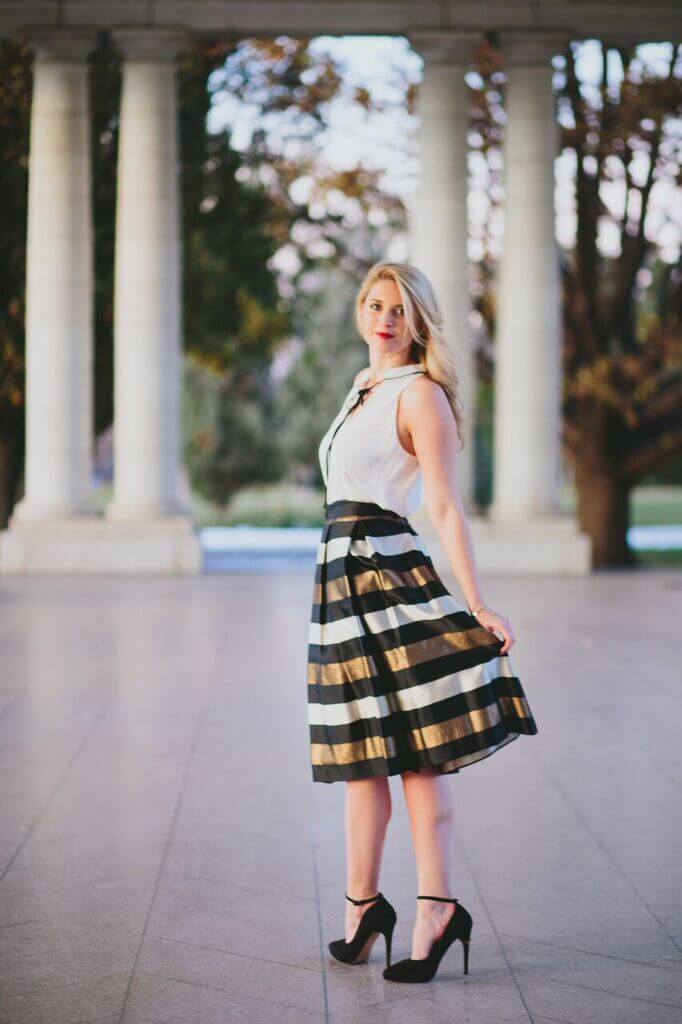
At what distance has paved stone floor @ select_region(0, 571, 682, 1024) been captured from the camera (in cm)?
890

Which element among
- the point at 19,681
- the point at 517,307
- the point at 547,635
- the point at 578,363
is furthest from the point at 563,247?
the point at 19,681

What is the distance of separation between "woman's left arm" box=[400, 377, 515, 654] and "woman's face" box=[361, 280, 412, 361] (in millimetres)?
372

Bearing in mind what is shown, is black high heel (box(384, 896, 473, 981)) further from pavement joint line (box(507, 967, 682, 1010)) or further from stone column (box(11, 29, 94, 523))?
stone column (box(11, 29, 94, 523))

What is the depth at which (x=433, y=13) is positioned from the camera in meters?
36.8

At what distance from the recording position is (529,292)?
3766cm

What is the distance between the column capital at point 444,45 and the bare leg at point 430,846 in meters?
30.8

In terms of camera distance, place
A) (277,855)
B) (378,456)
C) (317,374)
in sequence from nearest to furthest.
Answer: (378,456), (277,855), (317,374)

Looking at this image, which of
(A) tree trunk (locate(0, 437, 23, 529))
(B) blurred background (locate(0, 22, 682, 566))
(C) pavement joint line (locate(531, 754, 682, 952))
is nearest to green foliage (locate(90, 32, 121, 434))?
(B) blurred background (locate(0, 22, 682, 566))

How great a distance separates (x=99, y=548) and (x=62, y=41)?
12.7 m

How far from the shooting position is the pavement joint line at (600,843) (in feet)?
33.6

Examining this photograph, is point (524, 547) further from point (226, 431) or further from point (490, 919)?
point (226, 431)

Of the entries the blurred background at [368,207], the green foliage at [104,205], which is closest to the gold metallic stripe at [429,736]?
the blurred background at [368,207]

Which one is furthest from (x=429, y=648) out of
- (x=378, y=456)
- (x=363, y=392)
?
(x=363, y=392)

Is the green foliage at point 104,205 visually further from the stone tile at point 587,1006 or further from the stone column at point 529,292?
the stone tile at point 587,1006
